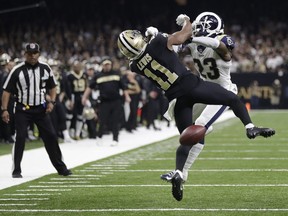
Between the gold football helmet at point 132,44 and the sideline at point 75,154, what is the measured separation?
223 cm

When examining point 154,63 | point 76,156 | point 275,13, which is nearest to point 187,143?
point 154,63

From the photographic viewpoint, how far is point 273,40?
33.5m

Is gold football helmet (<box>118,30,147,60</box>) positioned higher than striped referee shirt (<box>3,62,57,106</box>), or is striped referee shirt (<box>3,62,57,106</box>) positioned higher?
gold football helmet (<box>118,30,147,60</box>)

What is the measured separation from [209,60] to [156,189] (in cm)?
130

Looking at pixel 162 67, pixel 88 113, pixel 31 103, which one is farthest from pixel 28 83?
pixel 88 113

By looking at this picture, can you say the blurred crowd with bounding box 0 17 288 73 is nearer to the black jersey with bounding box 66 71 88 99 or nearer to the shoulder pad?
the black jersey with bounding box 66 71 88 99

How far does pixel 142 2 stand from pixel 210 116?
94.3 feet

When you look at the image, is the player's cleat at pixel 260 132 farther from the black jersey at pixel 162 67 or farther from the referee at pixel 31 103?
the referee at pixel 31 103

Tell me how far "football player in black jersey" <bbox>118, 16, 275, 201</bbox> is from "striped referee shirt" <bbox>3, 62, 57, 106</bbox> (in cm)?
258

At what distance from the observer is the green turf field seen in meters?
6.95

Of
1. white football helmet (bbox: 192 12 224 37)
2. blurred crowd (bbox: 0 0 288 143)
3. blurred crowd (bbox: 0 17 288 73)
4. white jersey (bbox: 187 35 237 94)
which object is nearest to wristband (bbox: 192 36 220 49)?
white football helmet (bbox: 192 12 224 37)

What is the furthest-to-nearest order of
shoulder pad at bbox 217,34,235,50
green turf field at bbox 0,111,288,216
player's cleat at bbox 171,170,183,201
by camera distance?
shoulder pad at bbox 217,34,235,50
player's cleat at bbox 171,170,183,201
green turf field at bbox 0,111,288,216

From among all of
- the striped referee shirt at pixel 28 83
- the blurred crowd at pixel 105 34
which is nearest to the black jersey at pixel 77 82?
the striped referee shirt at pixel 28 83

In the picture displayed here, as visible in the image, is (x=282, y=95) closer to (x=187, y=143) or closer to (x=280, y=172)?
(x=280, y=172)
